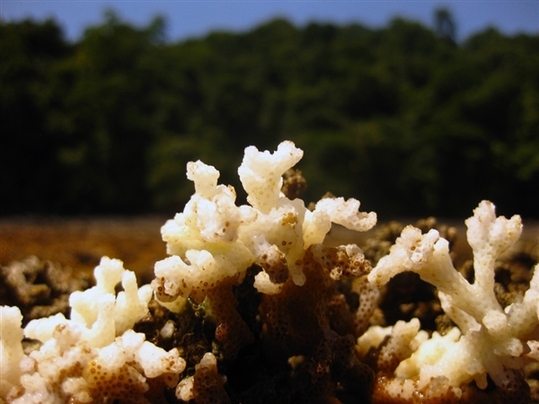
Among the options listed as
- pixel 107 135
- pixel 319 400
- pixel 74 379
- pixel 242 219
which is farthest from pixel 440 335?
pixel 107 135

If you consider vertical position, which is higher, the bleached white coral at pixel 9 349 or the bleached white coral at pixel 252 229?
the bleached white coral at pixel 252 229

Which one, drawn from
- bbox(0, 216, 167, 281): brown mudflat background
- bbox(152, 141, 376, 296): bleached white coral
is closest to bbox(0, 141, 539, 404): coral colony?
bbox(152, 141, 376, 296): bleached white coral

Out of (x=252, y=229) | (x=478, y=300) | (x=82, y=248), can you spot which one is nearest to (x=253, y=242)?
(x=252, y=229)

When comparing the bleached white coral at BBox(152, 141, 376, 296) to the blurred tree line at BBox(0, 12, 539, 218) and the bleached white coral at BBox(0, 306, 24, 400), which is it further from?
the blurred tree line at BBox(0, 12, 539, 218)

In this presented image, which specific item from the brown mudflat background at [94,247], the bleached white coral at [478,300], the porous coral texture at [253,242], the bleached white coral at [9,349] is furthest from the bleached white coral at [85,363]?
the brown mudflat background at [94,247]

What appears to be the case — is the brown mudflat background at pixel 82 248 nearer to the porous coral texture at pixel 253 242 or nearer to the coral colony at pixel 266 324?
the coral colony at pixel 266 324

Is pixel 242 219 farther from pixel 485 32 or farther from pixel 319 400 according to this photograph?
pixel 485 32
